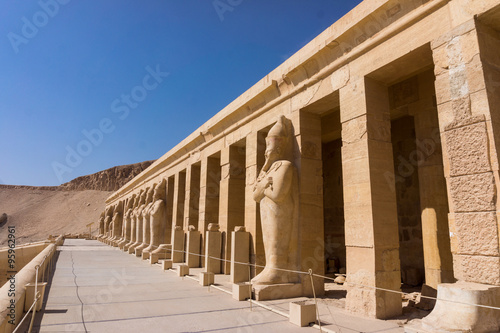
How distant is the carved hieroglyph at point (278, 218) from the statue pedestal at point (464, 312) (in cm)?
279

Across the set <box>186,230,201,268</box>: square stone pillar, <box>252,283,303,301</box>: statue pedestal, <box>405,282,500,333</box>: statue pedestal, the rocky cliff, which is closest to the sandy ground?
the rocky cliff

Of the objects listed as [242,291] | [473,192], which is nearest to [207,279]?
[242,291]

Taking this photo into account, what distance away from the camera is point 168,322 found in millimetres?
4098

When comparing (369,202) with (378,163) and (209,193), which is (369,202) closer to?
(378,163)

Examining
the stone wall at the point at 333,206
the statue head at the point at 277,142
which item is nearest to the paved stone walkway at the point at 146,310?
the statue head at the point at 277,142

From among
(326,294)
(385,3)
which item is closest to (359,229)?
(326,294)

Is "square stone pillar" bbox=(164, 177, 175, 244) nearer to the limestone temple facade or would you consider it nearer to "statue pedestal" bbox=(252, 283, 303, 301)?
the limestone temple facade

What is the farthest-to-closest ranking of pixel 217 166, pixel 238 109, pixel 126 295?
pixel 217 166 < pixel 238 109 < pixel 126 295

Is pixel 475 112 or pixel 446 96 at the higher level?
pixel 446 96

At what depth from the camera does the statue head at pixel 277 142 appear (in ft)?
20.1

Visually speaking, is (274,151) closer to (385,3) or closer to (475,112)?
(385,3)

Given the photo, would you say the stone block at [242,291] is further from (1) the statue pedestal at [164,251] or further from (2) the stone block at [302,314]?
(1) the statue pedestal at [164,251]

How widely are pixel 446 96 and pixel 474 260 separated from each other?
72.2 inches

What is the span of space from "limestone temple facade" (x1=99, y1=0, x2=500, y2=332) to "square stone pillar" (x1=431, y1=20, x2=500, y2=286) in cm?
1
